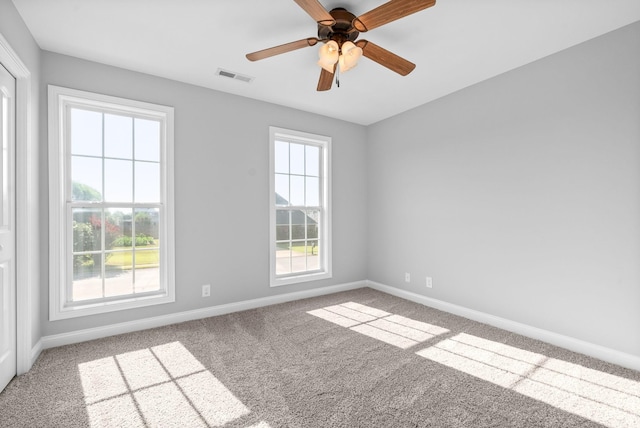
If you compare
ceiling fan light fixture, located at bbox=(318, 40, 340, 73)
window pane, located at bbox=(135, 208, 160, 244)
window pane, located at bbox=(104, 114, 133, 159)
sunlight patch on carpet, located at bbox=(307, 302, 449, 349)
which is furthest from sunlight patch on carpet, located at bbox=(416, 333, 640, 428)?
window pane, located at bbox=(104, 114, 133, 159)

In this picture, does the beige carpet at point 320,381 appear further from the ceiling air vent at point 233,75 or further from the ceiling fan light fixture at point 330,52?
the ceiling air vent at point 233,75

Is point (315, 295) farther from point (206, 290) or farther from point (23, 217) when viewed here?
point (23, 217)

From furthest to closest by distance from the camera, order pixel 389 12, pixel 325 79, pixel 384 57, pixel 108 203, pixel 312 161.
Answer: pixel 312 161 → pixel 108 203 → pixel 325 79 → pixel 384 57 → pixel 389 12

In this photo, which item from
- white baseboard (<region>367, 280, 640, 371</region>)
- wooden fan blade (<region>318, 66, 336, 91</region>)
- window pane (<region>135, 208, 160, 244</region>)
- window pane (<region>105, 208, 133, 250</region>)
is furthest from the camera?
window pane (<region>135, 208, 160, 244</region>)

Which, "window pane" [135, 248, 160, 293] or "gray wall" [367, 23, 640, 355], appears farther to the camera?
"window pane" [135, 248, 160, 293]

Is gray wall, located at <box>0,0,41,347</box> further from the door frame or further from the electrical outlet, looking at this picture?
the electrical outlet

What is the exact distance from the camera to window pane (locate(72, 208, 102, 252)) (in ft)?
9.15

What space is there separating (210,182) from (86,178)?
112 cm

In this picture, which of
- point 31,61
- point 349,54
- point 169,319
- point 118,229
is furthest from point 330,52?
point 169,319

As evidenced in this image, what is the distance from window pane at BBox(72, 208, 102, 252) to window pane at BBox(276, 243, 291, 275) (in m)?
1.93

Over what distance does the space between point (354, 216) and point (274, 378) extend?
2.87 metres

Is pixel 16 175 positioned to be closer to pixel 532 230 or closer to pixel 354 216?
pixel 354 216

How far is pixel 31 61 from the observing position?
7.70 feet

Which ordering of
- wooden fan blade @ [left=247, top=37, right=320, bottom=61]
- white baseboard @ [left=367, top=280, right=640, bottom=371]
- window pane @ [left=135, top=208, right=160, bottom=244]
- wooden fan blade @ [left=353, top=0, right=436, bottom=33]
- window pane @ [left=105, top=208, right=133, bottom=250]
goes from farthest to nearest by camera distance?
window pane @ [left=135, top=208, right=160, bottom=244], window pane @ [left=105, top=208, right=133, bottom=250], white baseboard @ [left=367, top=280, right=640, bottom=371], wooden fan blade @ [left=247, top=37, right=320, bottom=61], wooden fan blade @ [left=353, top=0, right=436, bottom=33]
